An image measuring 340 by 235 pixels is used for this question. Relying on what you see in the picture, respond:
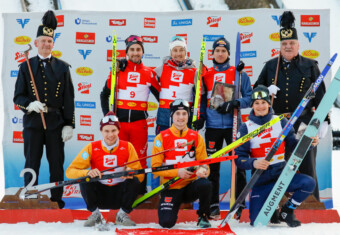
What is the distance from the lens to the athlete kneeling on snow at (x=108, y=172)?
4172mm

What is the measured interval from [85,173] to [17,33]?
227cm

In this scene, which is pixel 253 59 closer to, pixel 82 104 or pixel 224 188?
pixel 224 188

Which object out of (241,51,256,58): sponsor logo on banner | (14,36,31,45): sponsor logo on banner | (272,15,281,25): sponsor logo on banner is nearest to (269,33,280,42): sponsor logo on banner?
(272,15,281,25): sponsor logo on banner

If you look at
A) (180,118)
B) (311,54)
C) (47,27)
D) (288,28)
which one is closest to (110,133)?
(180,118)

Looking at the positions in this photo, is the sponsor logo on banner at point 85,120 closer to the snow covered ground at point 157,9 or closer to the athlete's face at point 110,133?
the snow covered ground at point 157,9

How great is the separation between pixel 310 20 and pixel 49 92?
9.34ft

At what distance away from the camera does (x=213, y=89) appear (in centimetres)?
473

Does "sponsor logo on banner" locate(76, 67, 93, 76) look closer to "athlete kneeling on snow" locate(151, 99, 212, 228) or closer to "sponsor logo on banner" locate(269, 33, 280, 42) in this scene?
"athlete kneeling on snow" locate(151, 99, 212, 228)

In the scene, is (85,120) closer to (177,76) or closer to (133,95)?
(133,95)

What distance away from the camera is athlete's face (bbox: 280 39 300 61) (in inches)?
194

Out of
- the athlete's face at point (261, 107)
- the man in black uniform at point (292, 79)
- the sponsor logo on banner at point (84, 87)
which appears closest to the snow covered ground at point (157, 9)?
the athlete's face at point (261, 107)

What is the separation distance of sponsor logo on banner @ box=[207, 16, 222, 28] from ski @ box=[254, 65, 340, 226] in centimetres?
182

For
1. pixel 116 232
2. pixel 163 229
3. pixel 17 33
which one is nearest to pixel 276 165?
pixel 163 229

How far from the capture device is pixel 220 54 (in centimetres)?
475
